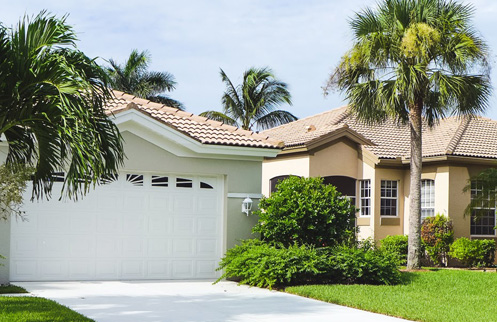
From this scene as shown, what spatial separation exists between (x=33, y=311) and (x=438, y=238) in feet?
51.0

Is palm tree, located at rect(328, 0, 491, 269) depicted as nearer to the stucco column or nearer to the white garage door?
the white garage door

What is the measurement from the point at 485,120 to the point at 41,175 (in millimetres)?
20709

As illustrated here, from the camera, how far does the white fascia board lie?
47.3ft

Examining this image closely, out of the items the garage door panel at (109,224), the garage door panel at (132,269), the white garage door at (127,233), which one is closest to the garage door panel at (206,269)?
the white garage door at (127,233)

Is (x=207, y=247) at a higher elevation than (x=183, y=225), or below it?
below

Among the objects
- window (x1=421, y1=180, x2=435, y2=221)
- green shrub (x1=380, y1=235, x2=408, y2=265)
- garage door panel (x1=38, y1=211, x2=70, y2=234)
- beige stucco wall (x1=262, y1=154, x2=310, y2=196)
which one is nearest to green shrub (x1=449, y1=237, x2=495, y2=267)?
green shrub (x1=380, y1=235, x2=408, y2=265)

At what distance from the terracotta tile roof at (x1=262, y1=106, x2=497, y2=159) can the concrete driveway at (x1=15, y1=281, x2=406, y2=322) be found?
1129 cm

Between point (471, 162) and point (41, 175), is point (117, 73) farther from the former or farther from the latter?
point (41, 175)

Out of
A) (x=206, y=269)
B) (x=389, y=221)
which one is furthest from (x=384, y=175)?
(x=206, y=269)

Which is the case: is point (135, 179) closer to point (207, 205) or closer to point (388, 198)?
point (207, 205)

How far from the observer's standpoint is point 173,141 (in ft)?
48.9

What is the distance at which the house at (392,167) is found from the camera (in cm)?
2275

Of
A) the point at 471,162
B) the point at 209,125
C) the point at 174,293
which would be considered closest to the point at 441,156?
the point at 471,162

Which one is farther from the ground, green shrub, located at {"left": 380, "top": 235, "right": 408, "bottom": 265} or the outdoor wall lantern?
the outdoor wall lantern
